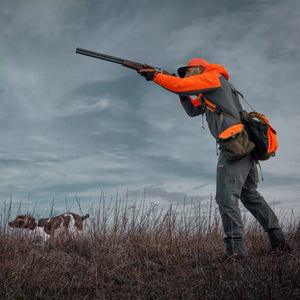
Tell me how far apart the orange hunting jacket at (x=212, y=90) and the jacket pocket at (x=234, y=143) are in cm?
11

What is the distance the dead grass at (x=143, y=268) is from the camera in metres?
3.46

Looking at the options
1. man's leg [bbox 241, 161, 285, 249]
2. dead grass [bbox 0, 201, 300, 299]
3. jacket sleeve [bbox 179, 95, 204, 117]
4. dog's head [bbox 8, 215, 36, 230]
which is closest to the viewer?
dead grass [bbox 0, 201, 300, 299]

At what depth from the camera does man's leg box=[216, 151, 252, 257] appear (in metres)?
3.96

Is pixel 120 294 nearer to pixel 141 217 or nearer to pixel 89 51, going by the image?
pixel 141 217

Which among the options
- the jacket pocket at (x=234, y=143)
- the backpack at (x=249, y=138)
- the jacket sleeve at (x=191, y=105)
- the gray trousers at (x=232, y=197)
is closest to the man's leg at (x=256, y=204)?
the gray trousers at (x=232, y=197)

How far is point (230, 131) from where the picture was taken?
4016mm

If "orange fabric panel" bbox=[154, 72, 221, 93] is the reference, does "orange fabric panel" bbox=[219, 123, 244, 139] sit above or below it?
below

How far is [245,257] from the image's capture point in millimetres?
3980

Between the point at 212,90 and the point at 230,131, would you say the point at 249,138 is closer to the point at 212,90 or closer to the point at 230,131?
the point at 230,131

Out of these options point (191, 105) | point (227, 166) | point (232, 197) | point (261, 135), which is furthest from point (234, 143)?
point (191, 105)

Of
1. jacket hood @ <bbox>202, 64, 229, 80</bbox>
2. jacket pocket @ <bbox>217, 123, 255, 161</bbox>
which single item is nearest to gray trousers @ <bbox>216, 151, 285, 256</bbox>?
jacket pocket @ <bbox>217, 123, 255, 161</bbox>

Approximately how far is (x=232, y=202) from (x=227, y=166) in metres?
0.45

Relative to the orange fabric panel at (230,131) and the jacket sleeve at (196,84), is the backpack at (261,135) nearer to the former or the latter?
the orange fabric panel at (230,131)

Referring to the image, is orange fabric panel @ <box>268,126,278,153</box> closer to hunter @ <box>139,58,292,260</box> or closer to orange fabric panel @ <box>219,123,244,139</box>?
hunter @ <box>139,58,292,260</box>
